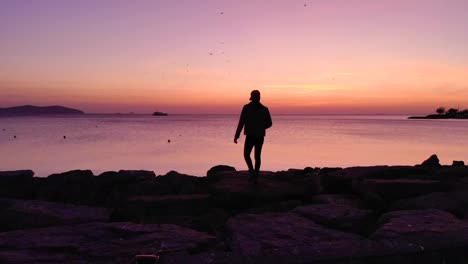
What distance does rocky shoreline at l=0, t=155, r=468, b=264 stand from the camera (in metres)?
4.24

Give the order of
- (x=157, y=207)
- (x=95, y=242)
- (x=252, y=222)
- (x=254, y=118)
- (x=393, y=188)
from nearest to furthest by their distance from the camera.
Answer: (x=95, y=242), (x=252, y=222), (x=157, y=207), (x=393, y=188), (x=254, y=118)

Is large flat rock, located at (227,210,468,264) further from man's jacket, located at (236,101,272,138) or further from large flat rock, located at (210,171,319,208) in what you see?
man's jacket, located at (236,101,272,138)

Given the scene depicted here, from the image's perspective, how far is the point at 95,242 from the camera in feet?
16.2

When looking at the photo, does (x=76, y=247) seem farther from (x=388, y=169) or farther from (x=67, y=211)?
(x=388, y=169)

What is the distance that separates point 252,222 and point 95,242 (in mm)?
2272

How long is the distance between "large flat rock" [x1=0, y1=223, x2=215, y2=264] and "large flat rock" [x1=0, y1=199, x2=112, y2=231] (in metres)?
0.71

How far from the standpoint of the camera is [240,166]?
27.4 meters

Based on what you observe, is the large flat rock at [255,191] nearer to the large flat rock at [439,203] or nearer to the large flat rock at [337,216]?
the large flat rock at [337,216]

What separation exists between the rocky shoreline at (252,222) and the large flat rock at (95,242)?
13mm

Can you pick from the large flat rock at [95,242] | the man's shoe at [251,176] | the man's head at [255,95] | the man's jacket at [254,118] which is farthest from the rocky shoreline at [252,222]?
the man's head at [255,95]

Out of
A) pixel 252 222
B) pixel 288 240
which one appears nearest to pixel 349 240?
pixel 288 240

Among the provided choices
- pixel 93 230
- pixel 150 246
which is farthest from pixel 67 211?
pixel 150 246

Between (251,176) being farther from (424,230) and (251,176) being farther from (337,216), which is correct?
(424,230)

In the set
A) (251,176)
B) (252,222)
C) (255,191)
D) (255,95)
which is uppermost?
(255,95)
